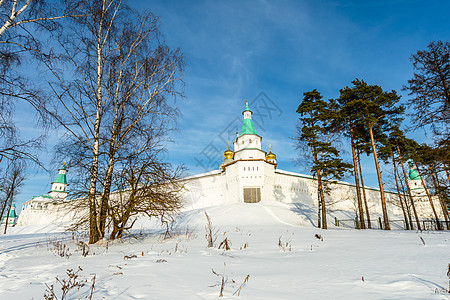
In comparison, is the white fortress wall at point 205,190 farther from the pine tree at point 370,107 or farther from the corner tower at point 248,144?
the pine tree at point 370,107

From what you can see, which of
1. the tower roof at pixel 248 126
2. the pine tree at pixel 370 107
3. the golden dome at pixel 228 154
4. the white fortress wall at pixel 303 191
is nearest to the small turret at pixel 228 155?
the golden dome at pixel 228 154

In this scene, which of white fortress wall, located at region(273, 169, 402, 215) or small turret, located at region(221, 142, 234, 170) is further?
small turret, located at region(221, 142, 234, 170)

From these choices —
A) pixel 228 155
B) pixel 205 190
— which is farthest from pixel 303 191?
pixel 205 190

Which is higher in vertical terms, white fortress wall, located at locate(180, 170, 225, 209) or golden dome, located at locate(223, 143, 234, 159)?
golden dome, located at locate(223, 143, 234, 159)

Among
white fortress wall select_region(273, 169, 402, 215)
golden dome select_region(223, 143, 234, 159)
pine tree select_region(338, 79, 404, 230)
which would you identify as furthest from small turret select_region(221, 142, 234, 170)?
pine tree select_region(338, 79, 404, 230)

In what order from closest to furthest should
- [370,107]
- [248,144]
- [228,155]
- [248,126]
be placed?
[370,107] → [248,144] → [248,126] → [228,155]

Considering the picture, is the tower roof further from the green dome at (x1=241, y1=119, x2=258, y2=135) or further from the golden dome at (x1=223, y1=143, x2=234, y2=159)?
the golden dome at (x1=223, y1=143, x2=234, y2=159)

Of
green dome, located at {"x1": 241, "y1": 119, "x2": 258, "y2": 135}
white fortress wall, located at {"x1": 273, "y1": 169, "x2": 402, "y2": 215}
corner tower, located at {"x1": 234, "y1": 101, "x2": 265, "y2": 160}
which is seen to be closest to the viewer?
corner tower, located at {"x1": 234, "y1": 101, "x2": 265, "y2": 160}

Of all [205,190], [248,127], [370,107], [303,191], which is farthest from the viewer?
[303,191]

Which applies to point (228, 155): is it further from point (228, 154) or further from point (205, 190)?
point (205, 190)

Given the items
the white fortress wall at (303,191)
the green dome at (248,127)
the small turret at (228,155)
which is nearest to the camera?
the green dome at (248,127)

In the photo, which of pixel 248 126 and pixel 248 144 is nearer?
pixel 248 144

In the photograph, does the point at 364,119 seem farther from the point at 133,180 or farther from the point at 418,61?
the point at 133,180

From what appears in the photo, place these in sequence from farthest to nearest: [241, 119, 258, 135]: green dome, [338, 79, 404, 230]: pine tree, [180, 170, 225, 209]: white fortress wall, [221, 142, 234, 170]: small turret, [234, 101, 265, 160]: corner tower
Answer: [221, 142, 234, 170]: small turret, [180, 170, 225, 209]: white fortress wall, [241, 119, 258, 135]: green dome, [234, 101, 265, 160]: corner tower, [338, 79, 404, 230]: pine tree
